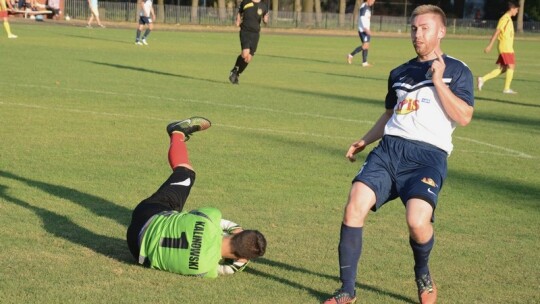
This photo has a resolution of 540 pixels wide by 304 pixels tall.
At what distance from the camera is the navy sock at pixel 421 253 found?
20.5 feet

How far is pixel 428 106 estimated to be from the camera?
633 cm

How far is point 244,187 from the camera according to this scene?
10.2 metres

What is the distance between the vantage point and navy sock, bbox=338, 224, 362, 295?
20.2ft

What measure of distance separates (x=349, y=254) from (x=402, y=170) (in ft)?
2.08

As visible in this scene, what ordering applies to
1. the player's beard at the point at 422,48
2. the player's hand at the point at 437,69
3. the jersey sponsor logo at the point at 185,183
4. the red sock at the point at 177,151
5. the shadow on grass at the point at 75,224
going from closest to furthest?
the player's hand at the point at 437,69, the player's beard at the point at 422,48, the shadow on grass at the point at 75,224, the jersey sponsor logo at the point at 185,183, the red sock at the point at 177,151

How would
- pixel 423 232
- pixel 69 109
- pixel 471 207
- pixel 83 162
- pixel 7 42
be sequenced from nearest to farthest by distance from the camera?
1. pixel 423 232
2. pixel 471 207
3. pixel 83 162
4. pixel 69 109
5. pixel 7 42

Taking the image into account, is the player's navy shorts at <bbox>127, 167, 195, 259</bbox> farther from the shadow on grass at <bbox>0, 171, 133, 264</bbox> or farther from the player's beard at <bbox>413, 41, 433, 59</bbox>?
the player's beard at <bbox>413, 41, 433, 59</bbox>

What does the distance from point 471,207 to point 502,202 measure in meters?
0.56

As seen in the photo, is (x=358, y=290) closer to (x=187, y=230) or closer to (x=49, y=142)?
(x=187, y=230)

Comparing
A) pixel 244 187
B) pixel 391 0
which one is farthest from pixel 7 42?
pixel 391 0

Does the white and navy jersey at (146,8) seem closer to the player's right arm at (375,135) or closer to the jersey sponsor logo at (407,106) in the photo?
the player's right arm at (375,135)

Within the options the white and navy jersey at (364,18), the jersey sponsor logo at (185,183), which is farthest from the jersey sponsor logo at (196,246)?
the white and navy jersey at (364,18)

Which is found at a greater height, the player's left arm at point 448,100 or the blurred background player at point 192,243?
the player's left arm at point 448,100

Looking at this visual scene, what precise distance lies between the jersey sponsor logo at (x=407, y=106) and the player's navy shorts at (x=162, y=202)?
189 cm
